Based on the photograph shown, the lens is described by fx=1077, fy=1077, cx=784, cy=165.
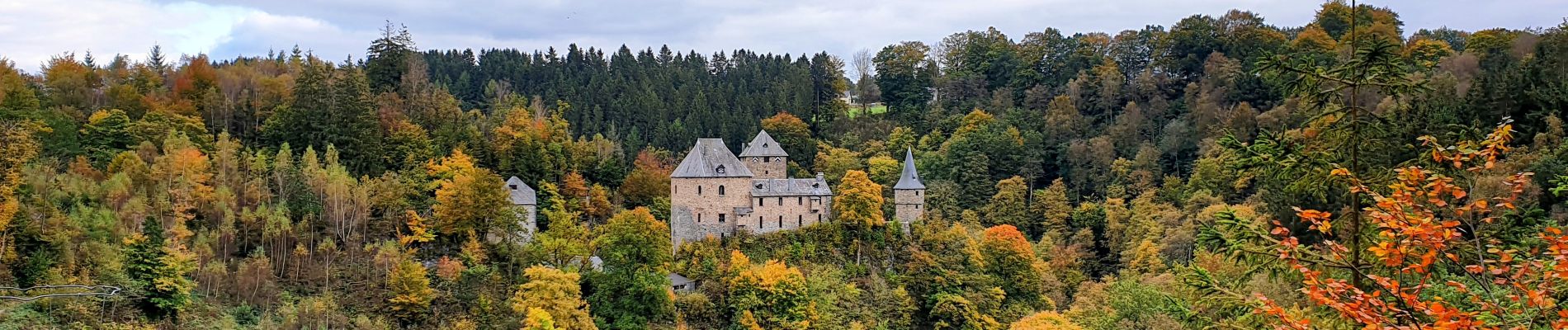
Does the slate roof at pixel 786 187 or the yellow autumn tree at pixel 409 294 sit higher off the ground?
the slate roof at pixel 786 187

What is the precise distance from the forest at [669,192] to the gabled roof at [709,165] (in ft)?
8.83

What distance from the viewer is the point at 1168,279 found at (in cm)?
3609

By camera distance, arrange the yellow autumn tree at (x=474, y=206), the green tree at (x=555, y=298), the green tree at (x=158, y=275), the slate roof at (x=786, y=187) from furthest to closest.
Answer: the slate roof at (x=786, y=187), the yellow autumn tree at (x=474, y=206), the green tree at (x=555, y=298), the green tree at (x=158, y=275)

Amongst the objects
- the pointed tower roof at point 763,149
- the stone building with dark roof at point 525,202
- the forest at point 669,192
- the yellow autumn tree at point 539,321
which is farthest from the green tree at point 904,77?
the yellow autumn tree at point 539,321

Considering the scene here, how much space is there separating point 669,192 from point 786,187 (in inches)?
348

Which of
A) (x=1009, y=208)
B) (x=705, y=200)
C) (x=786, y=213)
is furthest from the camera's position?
(x=1009, y=208)

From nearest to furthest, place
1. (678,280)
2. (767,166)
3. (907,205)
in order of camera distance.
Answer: (678,280)
(907,205)
(767,166)

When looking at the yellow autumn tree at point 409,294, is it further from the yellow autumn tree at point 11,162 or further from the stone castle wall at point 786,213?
the stone castle wall at point 786,213

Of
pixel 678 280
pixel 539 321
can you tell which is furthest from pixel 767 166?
pixel 539 321

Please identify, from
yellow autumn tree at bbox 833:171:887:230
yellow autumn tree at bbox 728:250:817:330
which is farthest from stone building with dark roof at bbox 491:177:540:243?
yellow autumn tree at bbox 833:171:887:230

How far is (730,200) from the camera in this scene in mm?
42906

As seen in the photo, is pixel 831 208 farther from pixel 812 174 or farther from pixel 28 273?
pixel 28 273

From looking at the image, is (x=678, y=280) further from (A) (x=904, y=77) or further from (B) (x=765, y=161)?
(A) (x=904, y=77)

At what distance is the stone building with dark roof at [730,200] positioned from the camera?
4269 centimetres
